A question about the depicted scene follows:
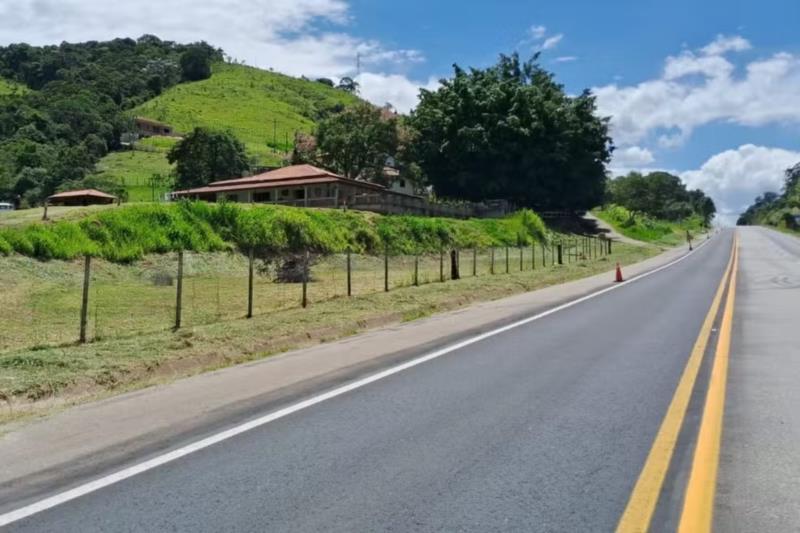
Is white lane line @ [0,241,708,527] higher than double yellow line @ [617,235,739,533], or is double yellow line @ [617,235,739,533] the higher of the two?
double yellow line @ [617,235,739,533]

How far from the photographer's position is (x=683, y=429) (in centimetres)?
659

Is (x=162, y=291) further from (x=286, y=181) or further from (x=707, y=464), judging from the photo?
(x=286, y=181)

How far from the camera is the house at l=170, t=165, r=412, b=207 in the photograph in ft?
181

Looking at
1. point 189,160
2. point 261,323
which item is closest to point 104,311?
point 261,323

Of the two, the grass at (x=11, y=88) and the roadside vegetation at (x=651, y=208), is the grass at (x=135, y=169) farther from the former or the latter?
the roadside vegetation at (x=651, y=208)

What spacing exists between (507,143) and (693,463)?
69.4 m

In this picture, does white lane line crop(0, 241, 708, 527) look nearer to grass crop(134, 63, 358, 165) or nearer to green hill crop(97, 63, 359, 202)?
green hill crop(97, 63, 359, 202)

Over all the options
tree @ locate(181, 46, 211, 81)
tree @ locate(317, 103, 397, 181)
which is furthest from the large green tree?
tree @ locate(181, 46, 211, 81)

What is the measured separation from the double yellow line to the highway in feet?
0.06

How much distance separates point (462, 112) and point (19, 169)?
184ft

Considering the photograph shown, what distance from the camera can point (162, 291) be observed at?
23.5m

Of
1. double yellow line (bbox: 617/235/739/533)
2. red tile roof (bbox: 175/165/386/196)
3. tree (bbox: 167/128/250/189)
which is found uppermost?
tree (bbox: 167/128/250/189)

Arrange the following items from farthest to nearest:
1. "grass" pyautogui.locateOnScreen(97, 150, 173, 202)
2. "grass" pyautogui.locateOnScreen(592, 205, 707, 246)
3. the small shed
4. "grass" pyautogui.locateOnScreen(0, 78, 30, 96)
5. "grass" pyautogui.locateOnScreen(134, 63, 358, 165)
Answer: "grass" pyautogui.locateOnScreen(0, 78, 30, 96) < "grass" pyautogui.locateOnScreen(134, 63, 358, 165) < "grass" pyautogui.locateOnScreen(592, 205, 707, 246) < "grass" pyautogui.locateOnScreen(97, 150, 173, 202) < the small shed

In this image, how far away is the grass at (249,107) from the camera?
434 ft
